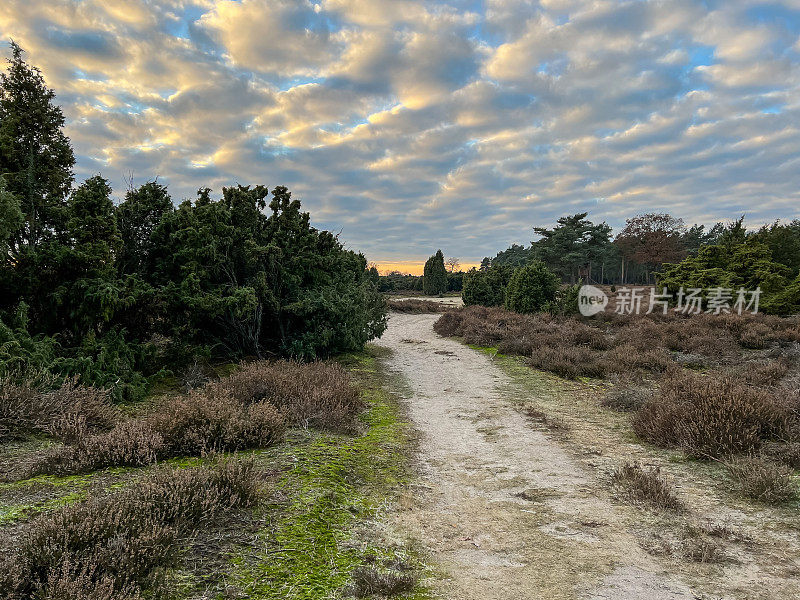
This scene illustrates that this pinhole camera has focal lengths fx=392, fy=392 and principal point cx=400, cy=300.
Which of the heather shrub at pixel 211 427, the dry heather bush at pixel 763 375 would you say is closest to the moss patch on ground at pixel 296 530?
the heather shrub at pixel 211 427

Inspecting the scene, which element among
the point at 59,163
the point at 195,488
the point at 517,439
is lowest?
the point at 517,439

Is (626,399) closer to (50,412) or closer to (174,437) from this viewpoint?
(174,437)

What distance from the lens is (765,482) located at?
4422 mm

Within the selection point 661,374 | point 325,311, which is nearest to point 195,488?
point 325,311

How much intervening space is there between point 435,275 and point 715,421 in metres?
65.1

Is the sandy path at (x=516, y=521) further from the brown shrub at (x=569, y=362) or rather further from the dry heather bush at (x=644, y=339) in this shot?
the dry heather bush at (x=644, y=339)

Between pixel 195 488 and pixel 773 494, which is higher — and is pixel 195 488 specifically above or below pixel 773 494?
above

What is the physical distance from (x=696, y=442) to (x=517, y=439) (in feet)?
8.50

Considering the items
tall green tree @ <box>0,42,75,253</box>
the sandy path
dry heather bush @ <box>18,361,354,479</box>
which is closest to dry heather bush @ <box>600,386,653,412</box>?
the sandy path

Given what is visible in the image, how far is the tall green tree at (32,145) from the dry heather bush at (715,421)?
1281 centimetres

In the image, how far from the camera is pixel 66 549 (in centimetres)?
258

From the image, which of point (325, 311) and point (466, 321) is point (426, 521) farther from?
point (466, 321)

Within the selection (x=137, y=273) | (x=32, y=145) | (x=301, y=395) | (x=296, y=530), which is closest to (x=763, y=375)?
(x=301, y=395)

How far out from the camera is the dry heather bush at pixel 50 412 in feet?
16.5
